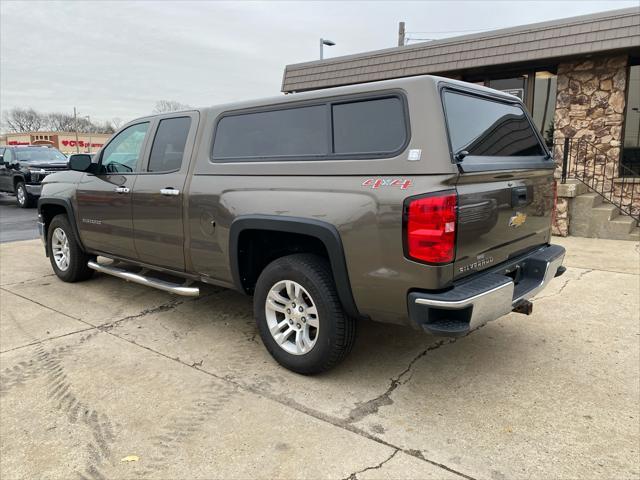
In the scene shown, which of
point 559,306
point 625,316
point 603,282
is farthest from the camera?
point 603,282

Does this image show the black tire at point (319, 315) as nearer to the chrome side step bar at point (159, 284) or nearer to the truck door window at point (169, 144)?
the chrome side step bar at point (159, 284)

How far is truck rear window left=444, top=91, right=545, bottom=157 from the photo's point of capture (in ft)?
9.84

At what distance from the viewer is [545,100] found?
10.1m

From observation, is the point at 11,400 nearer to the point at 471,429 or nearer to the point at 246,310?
the point at 246,310

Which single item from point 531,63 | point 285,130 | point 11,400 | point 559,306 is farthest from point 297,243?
point 531,63

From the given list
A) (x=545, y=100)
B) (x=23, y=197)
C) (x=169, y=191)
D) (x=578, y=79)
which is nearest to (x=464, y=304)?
(x=169, y=191)

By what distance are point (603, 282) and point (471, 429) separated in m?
3.83

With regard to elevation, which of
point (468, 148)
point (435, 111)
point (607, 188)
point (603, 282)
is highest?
point (435, 111)

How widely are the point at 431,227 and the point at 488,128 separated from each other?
112 centimetres

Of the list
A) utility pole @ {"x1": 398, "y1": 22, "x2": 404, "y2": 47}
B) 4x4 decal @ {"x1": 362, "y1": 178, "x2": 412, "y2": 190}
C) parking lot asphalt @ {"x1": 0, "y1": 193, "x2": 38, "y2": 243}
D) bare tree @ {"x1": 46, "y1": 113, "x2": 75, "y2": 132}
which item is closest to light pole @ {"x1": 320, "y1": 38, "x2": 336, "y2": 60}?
utility pole @ {"x1": 398, "y1": 22, "x2": 404, "y2": 47}

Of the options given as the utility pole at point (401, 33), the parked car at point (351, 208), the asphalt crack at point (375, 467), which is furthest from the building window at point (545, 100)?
the utility pole at point (401, 33)

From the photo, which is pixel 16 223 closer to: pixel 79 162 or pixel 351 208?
pixel 79 162

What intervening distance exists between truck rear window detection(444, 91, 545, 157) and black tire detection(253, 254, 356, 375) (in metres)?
1.17

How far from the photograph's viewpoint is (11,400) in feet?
10.5
